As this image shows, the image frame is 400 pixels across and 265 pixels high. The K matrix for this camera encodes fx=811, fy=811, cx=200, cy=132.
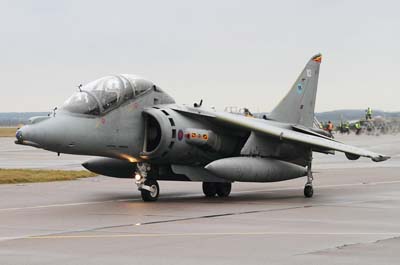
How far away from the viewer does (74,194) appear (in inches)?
814

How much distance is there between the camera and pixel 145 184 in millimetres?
18609

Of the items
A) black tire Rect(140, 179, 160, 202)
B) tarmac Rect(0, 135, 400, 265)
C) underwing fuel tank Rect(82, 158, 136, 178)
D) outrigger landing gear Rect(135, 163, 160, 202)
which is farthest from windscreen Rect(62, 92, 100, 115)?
underwing fuel tank Rect(82, 158, 136, 178)

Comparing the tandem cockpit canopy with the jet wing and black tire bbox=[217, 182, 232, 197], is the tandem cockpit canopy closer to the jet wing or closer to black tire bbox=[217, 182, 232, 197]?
the jet wing

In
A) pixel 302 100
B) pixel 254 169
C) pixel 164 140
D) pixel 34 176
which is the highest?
pixel 302 100

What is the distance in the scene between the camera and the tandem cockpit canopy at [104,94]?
17.5m

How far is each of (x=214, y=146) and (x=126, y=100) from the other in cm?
265

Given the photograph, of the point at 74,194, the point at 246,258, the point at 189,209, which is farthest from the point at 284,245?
the point at 74,194

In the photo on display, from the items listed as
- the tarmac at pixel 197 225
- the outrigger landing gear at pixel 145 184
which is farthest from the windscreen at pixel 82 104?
the tarmac at pixel 197 225

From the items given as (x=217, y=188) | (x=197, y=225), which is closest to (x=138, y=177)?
(x=217, y=188)

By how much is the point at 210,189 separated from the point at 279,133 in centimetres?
255

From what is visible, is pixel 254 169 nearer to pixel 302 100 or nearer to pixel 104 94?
pixel 104 94

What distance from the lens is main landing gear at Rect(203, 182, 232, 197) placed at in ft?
67.3

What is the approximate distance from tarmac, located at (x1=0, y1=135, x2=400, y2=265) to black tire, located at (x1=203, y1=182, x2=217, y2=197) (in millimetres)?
395

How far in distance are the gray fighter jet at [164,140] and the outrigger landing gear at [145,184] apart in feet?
0.07
